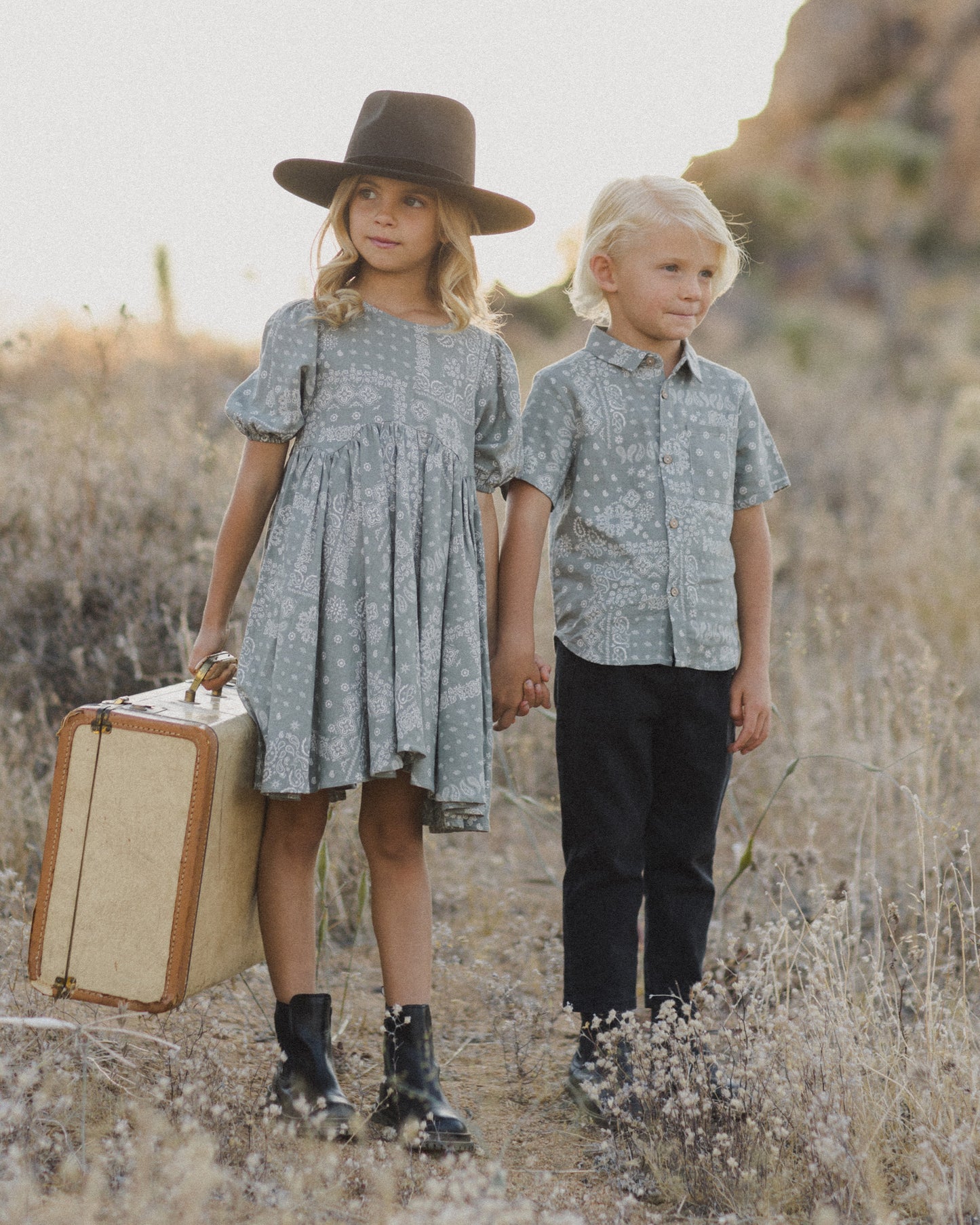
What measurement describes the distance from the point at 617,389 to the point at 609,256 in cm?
27

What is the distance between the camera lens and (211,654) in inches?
96.1

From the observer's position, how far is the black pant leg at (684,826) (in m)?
2.58

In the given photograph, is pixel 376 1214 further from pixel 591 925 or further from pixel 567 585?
pixel 567 585

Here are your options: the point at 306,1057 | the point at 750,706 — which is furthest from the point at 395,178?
the point at 306,1057

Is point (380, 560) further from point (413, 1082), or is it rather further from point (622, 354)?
point (413, 1082)

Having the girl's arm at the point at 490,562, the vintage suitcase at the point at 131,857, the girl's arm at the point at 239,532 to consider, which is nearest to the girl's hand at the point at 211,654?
the girl's arm at the point at 239,532

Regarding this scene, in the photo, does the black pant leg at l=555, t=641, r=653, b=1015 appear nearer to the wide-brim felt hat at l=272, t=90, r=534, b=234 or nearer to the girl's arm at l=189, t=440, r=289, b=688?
the girl's arm at l=189, t=440, r=289, b=688

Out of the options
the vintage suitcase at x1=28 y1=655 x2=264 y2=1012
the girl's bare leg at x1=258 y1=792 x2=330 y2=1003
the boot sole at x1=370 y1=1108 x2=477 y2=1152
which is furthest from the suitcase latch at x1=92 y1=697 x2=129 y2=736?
the boot sole at x1=370 y1=1108 x2=477 y2=1152

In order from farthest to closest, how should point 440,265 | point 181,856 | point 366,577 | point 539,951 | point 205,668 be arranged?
1. point 539,951
2. point 440,265
3. point 205,668
4. point 366,577
5. point 181,856

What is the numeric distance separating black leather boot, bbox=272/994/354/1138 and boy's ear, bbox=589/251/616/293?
152 cm

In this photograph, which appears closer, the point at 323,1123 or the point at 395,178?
the point at 323,1123

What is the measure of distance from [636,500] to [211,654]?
2.91ft

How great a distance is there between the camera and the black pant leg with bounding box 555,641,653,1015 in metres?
2.54

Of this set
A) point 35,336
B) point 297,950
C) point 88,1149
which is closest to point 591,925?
point 297,950
